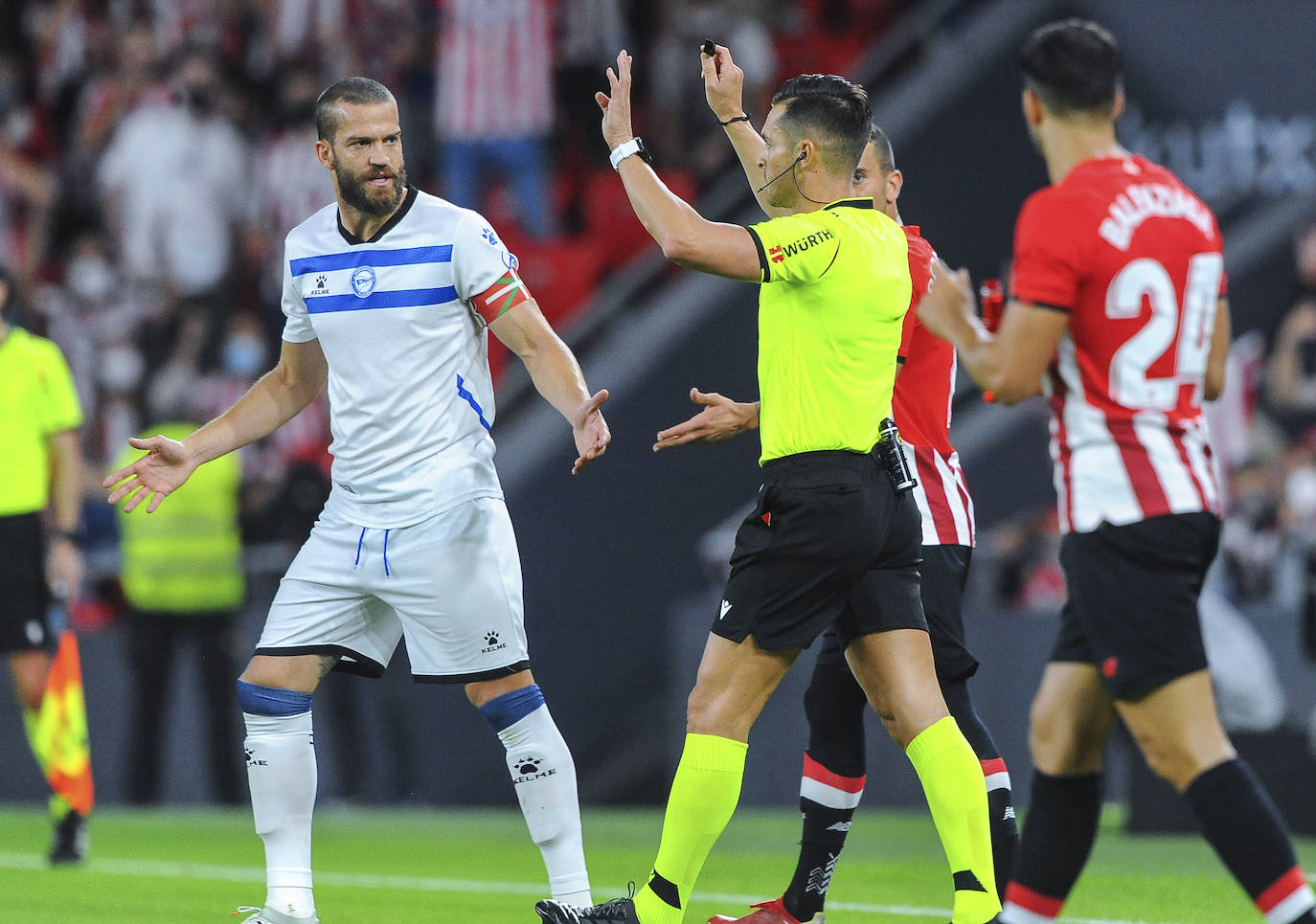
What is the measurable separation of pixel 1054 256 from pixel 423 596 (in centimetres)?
227

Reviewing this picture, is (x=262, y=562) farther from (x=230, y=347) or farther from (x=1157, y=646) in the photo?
(x=1157, y=646)

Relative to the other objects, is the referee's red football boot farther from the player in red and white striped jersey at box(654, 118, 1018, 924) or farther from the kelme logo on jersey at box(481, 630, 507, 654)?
the kelme logo on jersey at box(481, 630, 507, 654)

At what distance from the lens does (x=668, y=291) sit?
514 inches

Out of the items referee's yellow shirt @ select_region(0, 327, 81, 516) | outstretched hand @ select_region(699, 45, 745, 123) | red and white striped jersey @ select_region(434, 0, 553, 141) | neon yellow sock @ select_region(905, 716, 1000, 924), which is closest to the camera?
neon yellow sock @ select_region(905, 716, 1000, 924)

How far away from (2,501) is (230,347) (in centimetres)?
506

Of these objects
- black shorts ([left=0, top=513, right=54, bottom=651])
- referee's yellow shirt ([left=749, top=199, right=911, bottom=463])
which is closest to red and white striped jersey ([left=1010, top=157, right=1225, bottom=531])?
referee's yellow shirt ([left=749, top=199, right=911, bottom=463])

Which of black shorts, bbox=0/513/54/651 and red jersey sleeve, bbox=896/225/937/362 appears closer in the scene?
red jersey sleeve, bbox=896/225/937/362

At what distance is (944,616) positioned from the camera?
5648mm

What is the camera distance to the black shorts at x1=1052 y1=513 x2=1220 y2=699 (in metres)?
4.19

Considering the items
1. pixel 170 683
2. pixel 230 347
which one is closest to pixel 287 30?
pixel 230 347

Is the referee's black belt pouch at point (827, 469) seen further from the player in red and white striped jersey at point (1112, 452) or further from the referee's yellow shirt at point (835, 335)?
the player in red and white striped jersey at point (1112, 452)

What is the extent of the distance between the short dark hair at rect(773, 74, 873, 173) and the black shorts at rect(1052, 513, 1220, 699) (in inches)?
52.4

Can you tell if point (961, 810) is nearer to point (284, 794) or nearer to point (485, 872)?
point (284, 794)

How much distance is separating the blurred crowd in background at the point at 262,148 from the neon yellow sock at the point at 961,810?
8205mm
